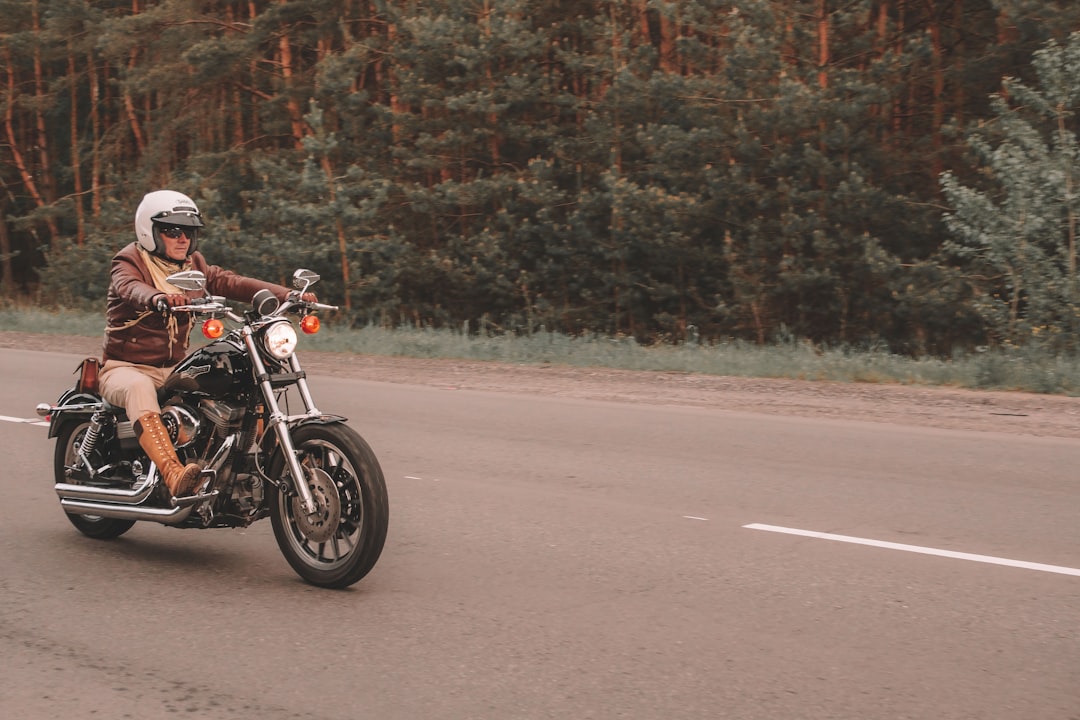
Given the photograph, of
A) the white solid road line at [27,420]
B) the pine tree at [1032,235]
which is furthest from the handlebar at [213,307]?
the pine tree at [1032,235]

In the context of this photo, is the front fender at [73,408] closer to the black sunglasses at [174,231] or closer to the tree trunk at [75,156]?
the black sunglasses at [174,231]

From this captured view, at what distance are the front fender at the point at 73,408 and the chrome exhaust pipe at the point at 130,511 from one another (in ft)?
1.37

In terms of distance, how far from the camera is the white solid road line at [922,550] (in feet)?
20.6

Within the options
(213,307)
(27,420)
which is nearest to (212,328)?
(213,307)

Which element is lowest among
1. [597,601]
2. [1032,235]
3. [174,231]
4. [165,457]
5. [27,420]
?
[597,601]

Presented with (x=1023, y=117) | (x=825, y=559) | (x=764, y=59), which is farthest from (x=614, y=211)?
(x=825, y=559)

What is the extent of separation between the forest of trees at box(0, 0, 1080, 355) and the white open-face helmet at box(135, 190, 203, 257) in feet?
58.3

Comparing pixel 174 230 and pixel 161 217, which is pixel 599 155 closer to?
pixel 174 230

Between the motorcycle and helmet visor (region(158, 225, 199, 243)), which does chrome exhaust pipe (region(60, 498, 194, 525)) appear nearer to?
the motorcycle

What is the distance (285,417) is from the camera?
5848mm

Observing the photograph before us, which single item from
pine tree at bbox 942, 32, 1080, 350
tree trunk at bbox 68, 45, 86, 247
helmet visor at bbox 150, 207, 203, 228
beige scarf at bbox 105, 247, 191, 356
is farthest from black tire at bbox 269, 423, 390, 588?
tree trunk at bbox 68, 45, 86, 247

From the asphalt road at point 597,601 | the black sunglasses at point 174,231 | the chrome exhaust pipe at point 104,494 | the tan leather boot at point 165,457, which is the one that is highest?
the black sunglasses at point 174,231

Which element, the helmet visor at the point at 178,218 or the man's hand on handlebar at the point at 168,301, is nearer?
the man's hand on handlebar at the point at 168,301

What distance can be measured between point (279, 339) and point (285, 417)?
0.36 metres
